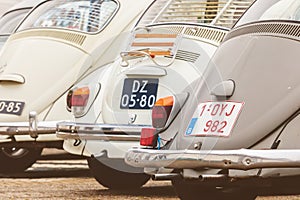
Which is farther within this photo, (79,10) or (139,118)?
(79,10)

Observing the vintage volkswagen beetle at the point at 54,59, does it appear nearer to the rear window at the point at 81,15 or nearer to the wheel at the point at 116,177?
the rear window at the point at 81,15

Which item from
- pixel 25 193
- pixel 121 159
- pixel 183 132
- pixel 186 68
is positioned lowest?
pixel 25 193

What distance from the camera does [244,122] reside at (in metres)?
6.21

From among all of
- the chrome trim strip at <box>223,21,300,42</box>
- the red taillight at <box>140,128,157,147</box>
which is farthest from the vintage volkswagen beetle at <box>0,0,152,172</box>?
the chrome trim strip at <box>223,21,300,42</box>

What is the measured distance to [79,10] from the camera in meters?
10.6

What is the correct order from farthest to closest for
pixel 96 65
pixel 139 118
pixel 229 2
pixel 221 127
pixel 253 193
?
pixel 96 65 < pixel 229 2 < pixel 139 118 < pixel 253 193 < pixel 221 127

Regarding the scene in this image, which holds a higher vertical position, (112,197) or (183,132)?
(183,132)

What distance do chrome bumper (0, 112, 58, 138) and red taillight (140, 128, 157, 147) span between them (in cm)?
263

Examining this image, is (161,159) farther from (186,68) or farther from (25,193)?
(25,193)

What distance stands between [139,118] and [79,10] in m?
2.52

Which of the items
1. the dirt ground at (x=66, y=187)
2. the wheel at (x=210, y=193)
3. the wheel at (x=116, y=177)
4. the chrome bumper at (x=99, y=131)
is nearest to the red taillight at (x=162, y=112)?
the wheel at (x=210, y=193)

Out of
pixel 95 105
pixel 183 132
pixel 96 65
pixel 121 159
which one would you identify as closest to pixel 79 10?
pixel 96 65

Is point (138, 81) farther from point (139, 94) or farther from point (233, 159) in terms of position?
point (233, 159)

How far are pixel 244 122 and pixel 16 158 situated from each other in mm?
5482
